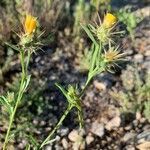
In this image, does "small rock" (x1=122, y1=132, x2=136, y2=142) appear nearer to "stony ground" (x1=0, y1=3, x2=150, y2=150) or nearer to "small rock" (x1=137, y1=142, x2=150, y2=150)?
"stony ground" (x1=0, y1=3, x2=150, y2=150)

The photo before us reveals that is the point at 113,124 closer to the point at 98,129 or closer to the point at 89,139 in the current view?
the point at 98,129

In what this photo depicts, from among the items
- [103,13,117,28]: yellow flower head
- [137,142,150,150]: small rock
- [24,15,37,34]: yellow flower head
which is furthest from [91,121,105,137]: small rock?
[24,15,37,34]: yellow flower head

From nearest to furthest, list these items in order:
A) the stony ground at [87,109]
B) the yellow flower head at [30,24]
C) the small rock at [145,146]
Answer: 1. the yellow flower head at [30,24]
2. the small rock at [145,146]
3. the stony ground at [87,109]

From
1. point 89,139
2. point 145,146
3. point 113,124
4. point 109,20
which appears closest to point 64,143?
point 89,139

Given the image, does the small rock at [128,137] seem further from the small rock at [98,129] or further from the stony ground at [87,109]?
the small rock at [98,129]

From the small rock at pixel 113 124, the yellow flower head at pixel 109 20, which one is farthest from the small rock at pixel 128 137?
the yellow flower head at pixel 109 20
